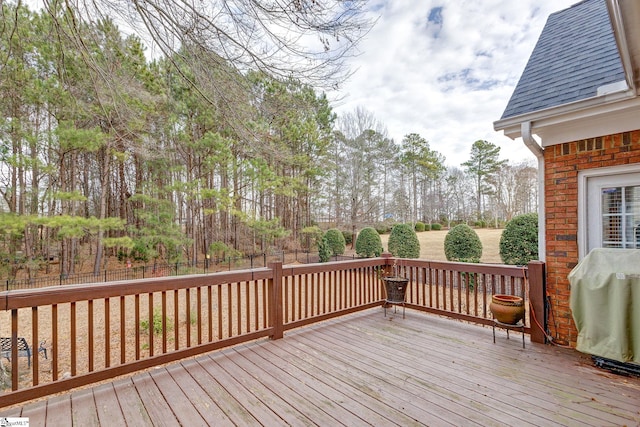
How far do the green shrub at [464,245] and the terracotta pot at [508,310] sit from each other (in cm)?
525

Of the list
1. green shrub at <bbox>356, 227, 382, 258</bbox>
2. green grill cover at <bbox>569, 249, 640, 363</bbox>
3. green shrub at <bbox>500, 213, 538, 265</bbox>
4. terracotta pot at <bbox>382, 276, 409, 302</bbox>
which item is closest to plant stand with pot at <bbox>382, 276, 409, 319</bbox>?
terracotta pot at <bbox>382, 276, 409, 302</bbox>

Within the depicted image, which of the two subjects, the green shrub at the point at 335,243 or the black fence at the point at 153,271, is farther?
the green shrub at the point at 335,243

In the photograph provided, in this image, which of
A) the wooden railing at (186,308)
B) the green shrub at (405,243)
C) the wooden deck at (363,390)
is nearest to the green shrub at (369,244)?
the green shrub at (405,243)

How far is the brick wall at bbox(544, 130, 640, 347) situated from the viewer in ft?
9.55

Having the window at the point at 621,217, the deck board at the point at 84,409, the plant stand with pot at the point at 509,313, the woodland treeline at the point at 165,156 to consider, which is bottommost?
the deck board at the point at 84,409

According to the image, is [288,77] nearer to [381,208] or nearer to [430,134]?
[381,208]

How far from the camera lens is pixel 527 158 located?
832 inches

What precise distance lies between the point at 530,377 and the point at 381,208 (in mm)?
14445

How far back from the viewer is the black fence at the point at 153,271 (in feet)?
30.2

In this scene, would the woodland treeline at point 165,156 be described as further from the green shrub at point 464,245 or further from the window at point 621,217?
the green shrub at point 464,245

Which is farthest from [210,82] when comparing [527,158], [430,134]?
[527,158]

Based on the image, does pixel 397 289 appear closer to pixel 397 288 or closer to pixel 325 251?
pixel 397 288

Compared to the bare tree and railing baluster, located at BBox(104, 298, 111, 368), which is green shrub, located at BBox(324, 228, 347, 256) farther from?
railing baluster, located at BBox(104, 298, 111, 368)

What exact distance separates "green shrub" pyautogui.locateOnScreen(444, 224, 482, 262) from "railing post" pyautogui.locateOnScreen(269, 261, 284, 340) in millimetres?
6495
